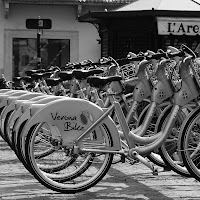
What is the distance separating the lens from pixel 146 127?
7133 millimetres

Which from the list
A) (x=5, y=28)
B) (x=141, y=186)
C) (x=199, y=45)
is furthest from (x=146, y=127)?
(x=5, y=28)

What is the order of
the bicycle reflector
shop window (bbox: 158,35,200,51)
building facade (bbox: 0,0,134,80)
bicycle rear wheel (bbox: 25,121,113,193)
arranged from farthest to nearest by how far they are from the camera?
1. building facade (bbox: 0,0,134,80)
2. the bicycle reflector
3. shop window (bbox: 158,35,200,51)
4. bicycle rear wheel (bbox: 25,121,113,193)

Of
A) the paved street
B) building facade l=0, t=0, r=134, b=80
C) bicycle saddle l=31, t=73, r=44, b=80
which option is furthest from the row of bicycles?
building facade l=0, t=0, r=134, b=80

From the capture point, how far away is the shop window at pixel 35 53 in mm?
26000

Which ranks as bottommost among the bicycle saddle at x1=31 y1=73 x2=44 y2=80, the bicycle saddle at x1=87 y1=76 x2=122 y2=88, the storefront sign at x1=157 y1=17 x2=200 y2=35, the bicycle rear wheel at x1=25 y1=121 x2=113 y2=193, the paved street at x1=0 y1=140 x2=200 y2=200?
the paved street at x1=0 y1=140 x2=200 y2=200

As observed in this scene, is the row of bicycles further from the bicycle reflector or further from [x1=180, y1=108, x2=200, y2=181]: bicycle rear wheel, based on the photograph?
the bicycle reflector

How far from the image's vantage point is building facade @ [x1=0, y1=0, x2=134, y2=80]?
2542cm

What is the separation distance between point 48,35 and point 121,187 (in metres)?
19.1

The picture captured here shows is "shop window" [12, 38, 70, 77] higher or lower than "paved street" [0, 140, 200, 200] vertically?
higher

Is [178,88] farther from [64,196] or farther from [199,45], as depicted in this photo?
[199,45]

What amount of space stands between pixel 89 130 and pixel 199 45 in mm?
8297

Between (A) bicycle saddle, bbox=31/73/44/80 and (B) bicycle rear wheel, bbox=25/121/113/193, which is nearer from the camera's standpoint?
(B) bicycle rear wheel, bbox=25/121/113/193

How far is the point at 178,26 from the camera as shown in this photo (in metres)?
13.8

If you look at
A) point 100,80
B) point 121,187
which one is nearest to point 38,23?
point 121,187
